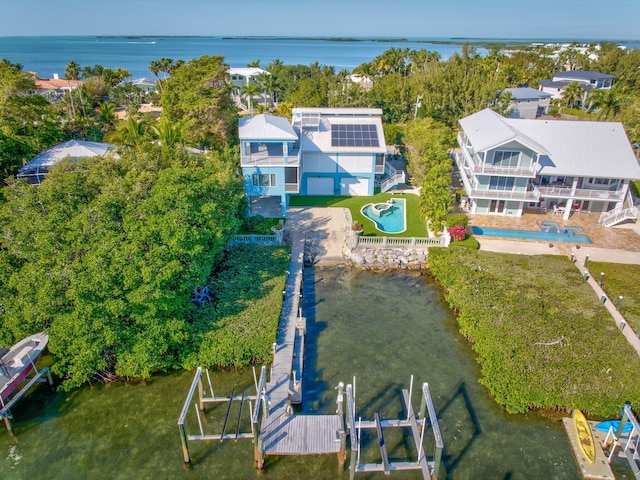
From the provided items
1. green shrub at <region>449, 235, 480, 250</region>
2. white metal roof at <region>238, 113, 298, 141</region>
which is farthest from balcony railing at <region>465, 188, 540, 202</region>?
white metal roof at <region>238, 113, 298, 141</region>

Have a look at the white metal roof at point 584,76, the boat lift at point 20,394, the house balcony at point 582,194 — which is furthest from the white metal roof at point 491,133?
the white metal roof at point 584,76

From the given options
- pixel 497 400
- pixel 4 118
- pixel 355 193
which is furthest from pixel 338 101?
pixel 497 400

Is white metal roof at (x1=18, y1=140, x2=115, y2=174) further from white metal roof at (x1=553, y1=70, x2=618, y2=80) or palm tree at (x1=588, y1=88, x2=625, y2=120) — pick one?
white metal roof at (x1=553, y1=70, x2=618, y2=80)

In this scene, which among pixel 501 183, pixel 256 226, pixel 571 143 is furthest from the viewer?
pixel 571 143

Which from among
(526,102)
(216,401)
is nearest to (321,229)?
(216,401)

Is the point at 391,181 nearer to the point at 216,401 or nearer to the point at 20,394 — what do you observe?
the point at 216,401

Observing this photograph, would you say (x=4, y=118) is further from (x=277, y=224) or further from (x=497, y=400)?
(x=497, y=400)
